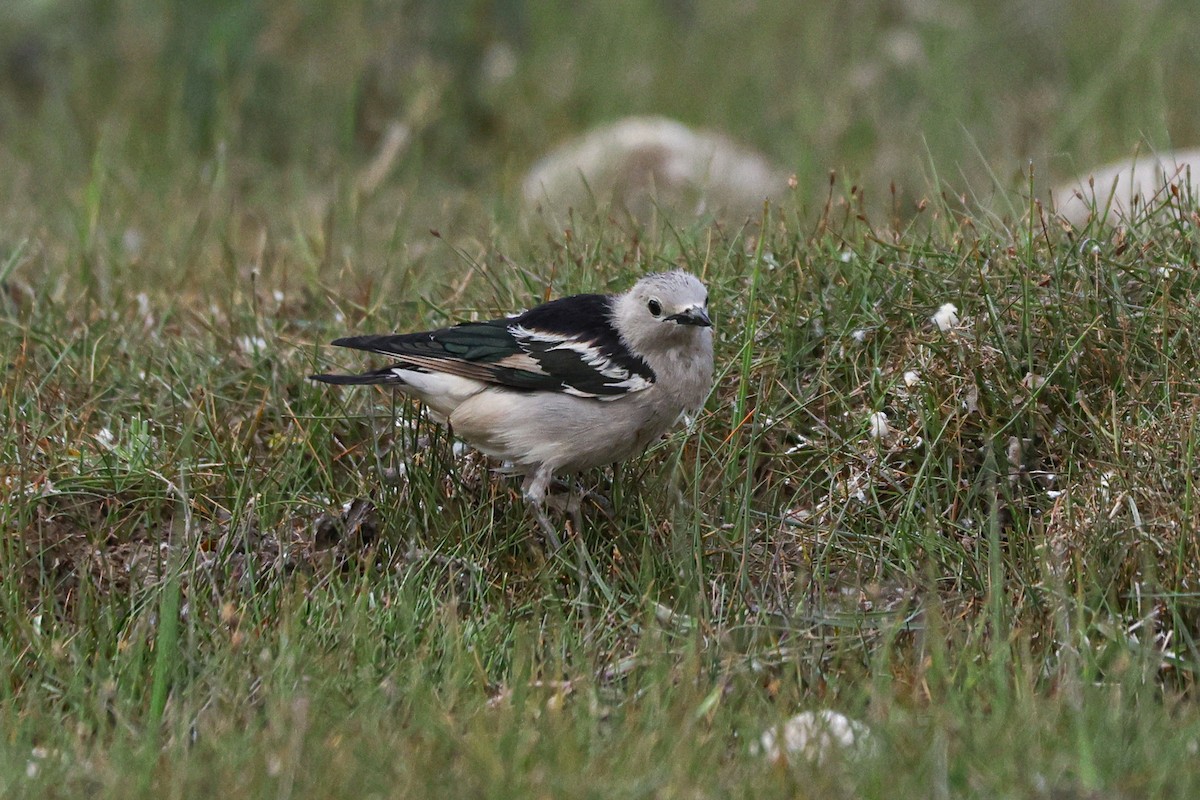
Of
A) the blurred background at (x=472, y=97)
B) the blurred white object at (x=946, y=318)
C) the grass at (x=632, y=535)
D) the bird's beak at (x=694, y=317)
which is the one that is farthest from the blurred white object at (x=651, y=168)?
the bird's beak at (x=694, y=317)

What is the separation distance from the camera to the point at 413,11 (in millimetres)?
10211

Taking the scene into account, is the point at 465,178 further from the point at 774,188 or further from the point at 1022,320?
the point at 1022,320

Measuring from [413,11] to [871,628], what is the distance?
708cm

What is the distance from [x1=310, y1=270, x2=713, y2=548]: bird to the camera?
5039 mm

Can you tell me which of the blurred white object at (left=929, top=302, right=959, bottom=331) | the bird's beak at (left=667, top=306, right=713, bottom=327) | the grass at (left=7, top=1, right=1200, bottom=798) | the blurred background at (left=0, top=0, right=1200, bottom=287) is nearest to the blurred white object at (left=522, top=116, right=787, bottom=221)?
the blurred background at (left=0, top=0, right=1200, bottom=287)

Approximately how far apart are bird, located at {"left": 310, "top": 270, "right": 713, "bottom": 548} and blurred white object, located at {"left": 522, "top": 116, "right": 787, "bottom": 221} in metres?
3.43

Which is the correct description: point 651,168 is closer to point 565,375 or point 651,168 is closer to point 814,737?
point 565,375

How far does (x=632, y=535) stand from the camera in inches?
202

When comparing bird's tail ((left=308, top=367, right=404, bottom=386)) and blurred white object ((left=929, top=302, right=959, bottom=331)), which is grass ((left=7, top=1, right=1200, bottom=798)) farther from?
bird's tail ((left=308, top=367, right=404, bottom=386))

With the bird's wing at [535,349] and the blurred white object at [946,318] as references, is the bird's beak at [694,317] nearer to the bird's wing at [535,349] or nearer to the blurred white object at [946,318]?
the bird's wing at [535,349]

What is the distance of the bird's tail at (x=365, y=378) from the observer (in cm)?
510

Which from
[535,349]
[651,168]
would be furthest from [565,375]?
[651,168]

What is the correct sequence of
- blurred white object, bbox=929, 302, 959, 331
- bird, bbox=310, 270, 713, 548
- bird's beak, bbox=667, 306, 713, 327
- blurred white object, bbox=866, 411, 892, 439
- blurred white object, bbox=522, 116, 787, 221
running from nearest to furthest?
bird's beak, bbox=667, 306, 713, 327 → bird, bbox=310, 270, 713, 548 → blurred white object, bbox=866, 411, 892, 439 → blurred white object, bbox=929, 302, 959, 331 → blurred white object, bbox=522, 116, 787, 221

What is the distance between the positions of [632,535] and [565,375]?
0.62 m
